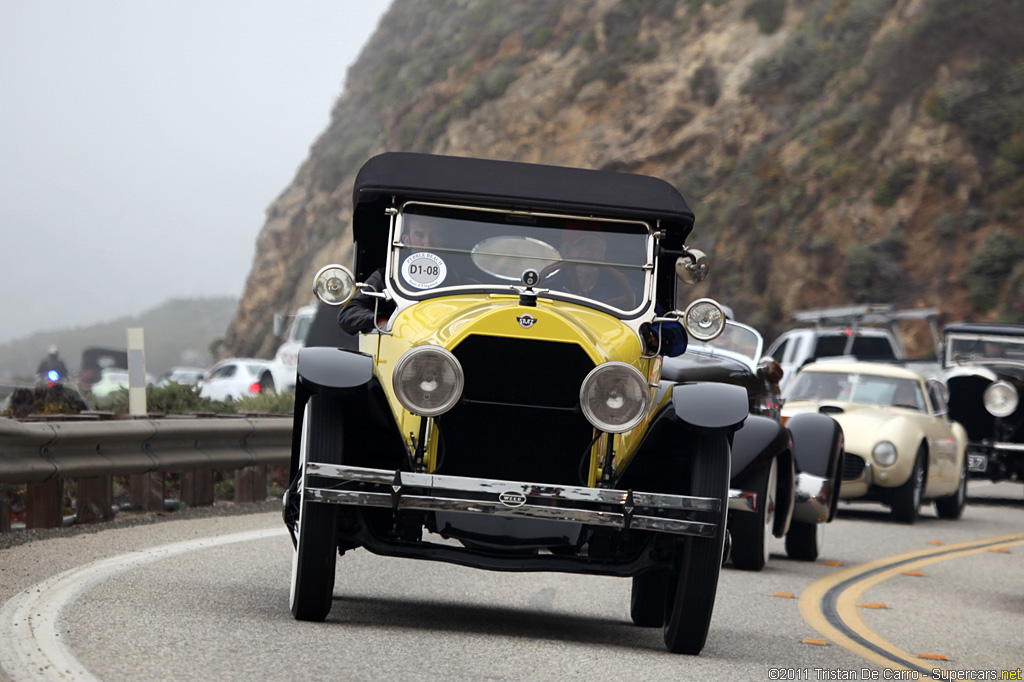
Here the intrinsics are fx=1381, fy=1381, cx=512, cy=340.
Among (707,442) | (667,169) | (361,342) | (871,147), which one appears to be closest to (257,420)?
(361,342)

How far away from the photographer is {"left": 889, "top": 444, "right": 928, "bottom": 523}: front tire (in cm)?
1509

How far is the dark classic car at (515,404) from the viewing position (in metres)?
6.29

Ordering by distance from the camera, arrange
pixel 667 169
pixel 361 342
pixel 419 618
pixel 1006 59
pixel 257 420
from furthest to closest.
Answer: pixel 667 169 < pixel 1006 59 < pixel 257 420 < pixel 361 342 < pixel 419 618

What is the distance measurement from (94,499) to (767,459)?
16.0ft

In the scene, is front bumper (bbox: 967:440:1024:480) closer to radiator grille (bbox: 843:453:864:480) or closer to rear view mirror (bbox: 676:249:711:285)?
radiator grille (bbox: 843:453:864:480)

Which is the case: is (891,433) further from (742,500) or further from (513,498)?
(513,498)

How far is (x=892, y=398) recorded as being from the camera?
53.7 feet

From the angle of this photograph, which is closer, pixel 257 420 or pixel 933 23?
pixel 257 420

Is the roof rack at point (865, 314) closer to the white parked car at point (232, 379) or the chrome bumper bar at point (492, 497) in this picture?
the white parked car at point (232, 379)

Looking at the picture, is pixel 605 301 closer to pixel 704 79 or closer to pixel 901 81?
pixel 901 81

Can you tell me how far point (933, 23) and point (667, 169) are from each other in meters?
10.5

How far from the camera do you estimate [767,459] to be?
9.42 meters

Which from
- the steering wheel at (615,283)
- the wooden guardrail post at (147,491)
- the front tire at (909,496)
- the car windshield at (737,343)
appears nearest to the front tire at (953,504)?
the front tire at (909,496)

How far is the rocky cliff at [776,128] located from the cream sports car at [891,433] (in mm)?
19305
